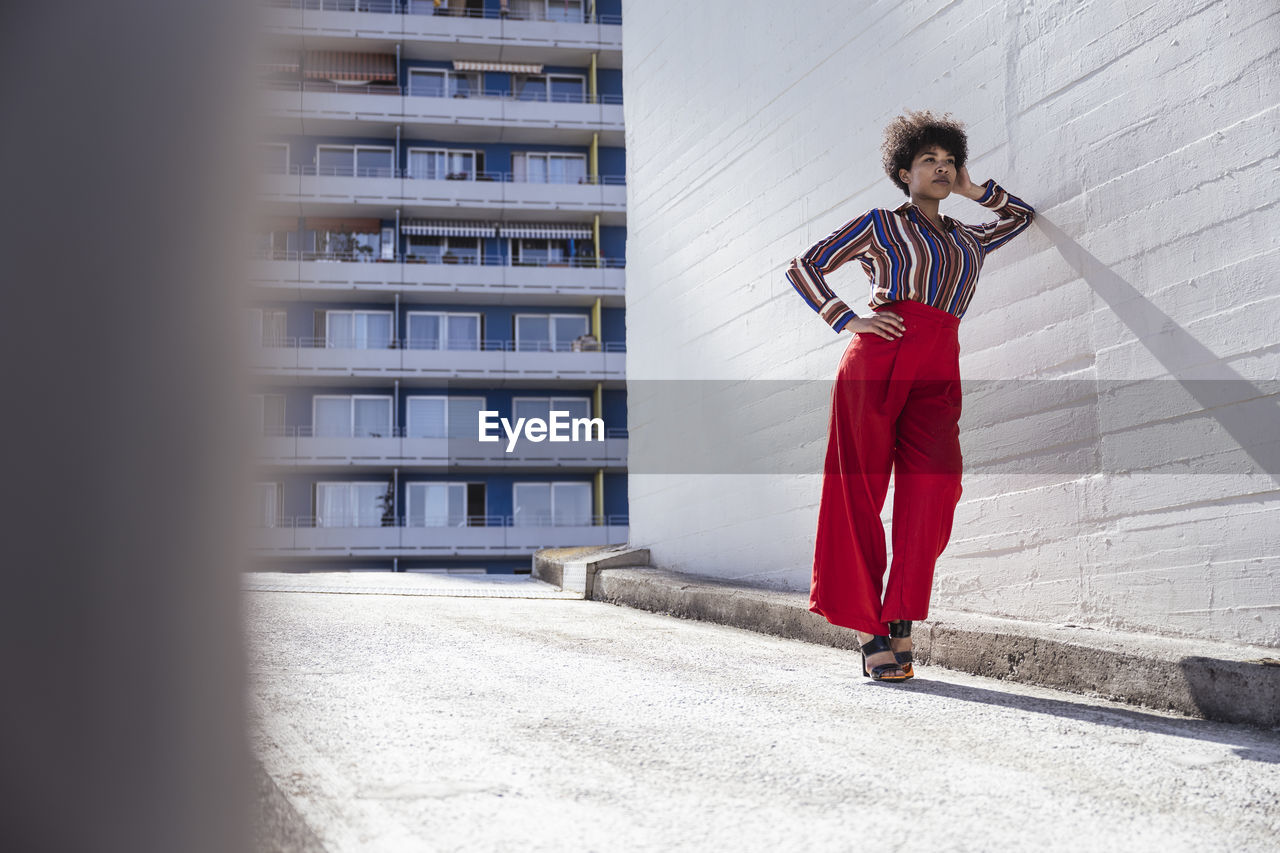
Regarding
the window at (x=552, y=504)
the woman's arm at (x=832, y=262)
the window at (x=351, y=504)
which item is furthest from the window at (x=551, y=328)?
the woman's arm at (x=832, y=262)

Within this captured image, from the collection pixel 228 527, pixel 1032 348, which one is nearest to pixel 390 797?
pixel 228 527

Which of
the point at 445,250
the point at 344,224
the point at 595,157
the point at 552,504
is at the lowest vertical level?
the point at 552,504

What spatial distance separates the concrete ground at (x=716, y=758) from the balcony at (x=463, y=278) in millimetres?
27706

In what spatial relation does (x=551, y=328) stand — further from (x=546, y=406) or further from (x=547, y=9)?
(x=547, y=9)

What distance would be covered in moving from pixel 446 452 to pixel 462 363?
2508 millimetres

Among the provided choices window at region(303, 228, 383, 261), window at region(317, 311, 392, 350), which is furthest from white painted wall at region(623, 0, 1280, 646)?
window at region(303, 228, 383, 261)

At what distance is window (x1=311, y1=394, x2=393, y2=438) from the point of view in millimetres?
30125

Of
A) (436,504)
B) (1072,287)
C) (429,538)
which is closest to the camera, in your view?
(1072,287)

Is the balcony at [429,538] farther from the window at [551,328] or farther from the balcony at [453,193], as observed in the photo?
the balcony at [453,193]

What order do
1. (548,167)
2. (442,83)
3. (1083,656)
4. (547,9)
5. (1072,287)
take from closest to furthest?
(1083,656) → (1072,287) → (442,83) → (548,167) → (547,9)

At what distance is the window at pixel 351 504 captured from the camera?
2956cm

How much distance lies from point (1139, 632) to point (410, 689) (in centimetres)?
225

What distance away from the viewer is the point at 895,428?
3.60 meters

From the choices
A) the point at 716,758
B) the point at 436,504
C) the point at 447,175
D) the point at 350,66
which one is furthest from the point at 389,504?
the point at 716,758
